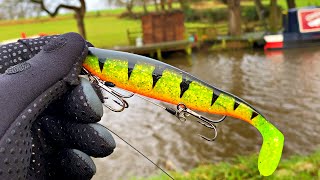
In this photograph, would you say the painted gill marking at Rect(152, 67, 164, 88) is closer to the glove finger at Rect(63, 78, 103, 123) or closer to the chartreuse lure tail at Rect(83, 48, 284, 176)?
the chartreuse lure tail at Rect(83, 48, 284, 176)

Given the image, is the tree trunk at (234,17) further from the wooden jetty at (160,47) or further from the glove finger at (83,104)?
the glove finger at (83,104)

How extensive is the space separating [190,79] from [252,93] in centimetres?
1161

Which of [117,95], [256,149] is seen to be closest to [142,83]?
[117,95]

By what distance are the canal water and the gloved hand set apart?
18.5 ft

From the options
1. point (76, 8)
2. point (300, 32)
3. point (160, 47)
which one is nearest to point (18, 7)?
point (76, 8)

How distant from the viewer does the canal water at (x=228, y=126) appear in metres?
8.52

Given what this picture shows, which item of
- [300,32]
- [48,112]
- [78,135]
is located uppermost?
[48,112]

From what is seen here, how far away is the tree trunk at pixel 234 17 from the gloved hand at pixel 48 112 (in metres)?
24.6

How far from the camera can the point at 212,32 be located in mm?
26219

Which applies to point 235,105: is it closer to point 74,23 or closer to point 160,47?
point 160,47

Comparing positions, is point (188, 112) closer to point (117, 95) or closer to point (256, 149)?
point (117, 95)

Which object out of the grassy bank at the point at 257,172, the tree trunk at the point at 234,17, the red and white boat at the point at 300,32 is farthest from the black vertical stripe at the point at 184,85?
the tree trunk at the point at 234,17

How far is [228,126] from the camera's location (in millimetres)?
10367

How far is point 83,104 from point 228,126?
867 cm
